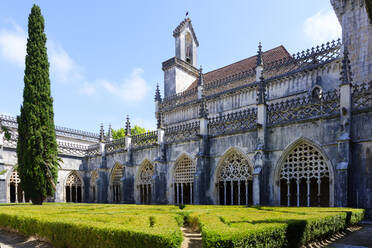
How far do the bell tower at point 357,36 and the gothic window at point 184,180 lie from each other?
12.9 m

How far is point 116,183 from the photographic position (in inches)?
1008

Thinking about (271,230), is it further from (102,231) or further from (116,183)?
(116,183)

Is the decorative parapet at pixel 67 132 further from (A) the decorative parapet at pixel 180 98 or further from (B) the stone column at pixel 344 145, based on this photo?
(B) the stone column at pixel 344 145

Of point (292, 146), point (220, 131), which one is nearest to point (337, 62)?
point (292, 146)

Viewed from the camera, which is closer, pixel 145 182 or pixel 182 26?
pixel 145 182

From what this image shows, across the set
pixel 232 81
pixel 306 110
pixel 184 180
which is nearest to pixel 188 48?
pixel 232 81

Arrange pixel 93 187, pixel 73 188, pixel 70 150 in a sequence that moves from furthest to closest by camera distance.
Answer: pixel 93 187
pixel 70 150
pixel 73 188

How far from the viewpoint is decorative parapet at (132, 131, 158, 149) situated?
22016mm

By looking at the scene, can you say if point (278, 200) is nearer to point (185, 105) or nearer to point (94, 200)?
point (185, 105)

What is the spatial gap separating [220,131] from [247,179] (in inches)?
139

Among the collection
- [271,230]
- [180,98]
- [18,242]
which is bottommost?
[18,242]

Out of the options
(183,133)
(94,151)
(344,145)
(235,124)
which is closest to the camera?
(344,145)

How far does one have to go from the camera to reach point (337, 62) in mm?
17969

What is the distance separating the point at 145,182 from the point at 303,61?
51.6 ft
